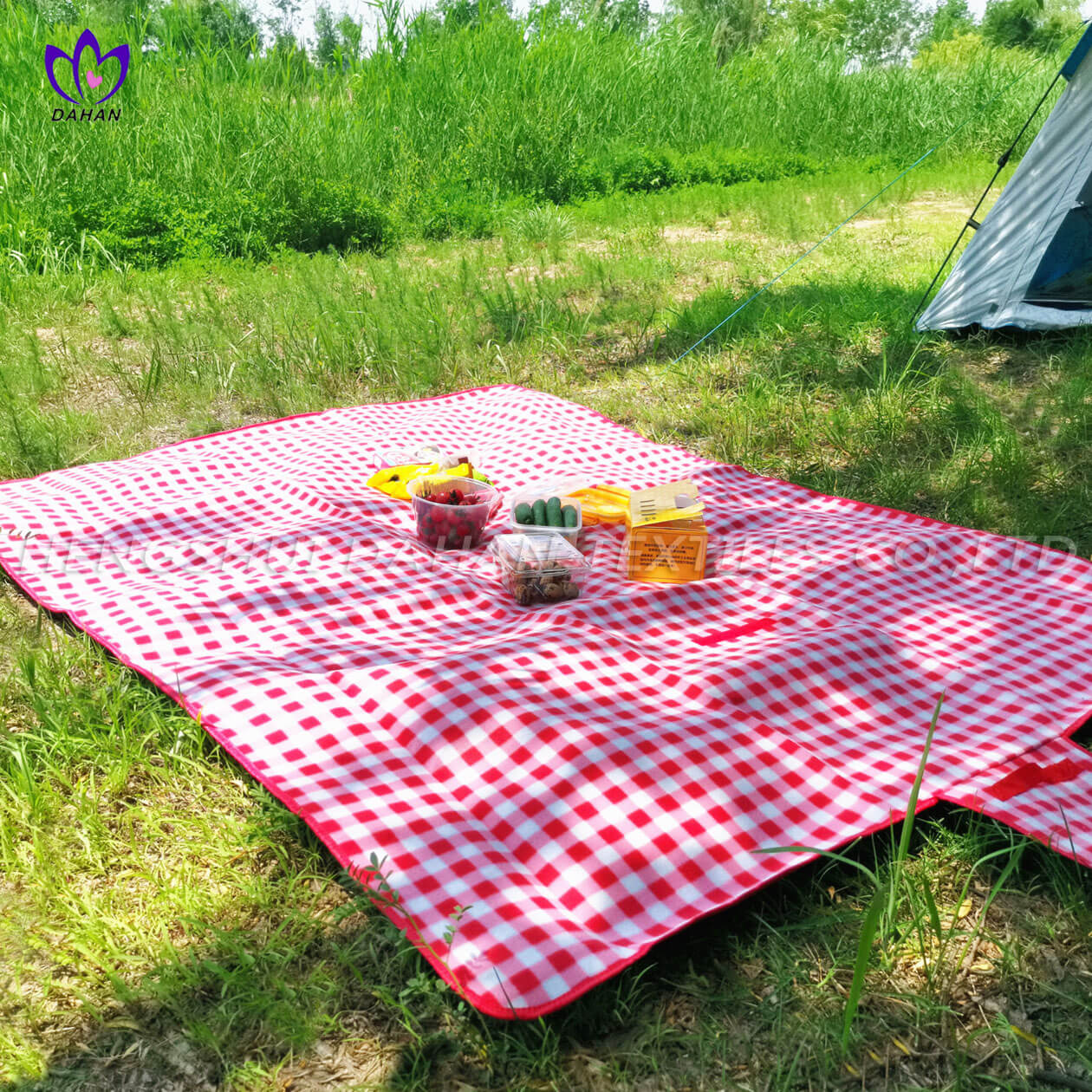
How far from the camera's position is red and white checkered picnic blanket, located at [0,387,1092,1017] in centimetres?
166

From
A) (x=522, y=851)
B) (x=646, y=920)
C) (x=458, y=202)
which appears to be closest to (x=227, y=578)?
(x=522, y=851)

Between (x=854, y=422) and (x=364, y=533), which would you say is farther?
(x=854, y=422)

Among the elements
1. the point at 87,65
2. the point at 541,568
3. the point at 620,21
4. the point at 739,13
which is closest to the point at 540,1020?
the point at 541,568

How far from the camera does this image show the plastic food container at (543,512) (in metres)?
2.75

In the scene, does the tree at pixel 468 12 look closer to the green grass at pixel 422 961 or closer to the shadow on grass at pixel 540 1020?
the green grass at pixel 422 961

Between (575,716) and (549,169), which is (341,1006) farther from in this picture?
(549,169)

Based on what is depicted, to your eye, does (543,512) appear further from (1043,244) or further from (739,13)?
(739,13)

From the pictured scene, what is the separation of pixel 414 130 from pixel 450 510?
6065 millimetres

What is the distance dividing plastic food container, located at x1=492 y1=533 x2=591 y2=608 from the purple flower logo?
5.73m

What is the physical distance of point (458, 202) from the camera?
7.52 metres

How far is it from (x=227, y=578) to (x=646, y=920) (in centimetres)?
161

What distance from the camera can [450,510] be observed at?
2.87 m

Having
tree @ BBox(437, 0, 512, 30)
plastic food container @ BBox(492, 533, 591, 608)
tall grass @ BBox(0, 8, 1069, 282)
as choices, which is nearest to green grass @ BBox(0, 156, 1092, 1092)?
plastic food container @ BBox(492, 533, 591, 608)

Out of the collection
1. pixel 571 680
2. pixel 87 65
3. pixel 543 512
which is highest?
pixel 87 65
